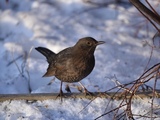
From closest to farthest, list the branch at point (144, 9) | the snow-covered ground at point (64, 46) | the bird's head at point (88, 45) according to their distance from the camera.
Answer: the branch at point (144, 9)
the snow-covered ground at point (64, 46)
the bird's head at point (88, 45)

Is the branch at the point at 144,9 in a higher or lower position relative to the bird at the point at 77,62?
Answer: higher

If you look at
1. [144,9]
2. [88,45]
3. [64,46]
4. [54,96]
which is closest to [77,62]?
[88,45]

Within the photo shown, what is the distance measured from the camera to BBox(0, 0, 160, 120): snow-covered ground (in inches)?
130

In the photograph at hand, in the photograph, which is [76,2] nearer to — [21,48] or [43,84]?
[21,48]

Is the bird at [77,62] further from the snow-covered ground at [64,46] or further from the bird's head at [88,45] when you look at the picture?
the snow-covered ground at [64,46]

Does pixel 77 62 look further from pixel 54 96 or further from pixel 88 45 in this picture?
pixel 54 96

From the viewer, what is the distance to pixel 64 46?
16.2 ft

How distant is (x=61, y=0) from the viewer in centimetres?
612

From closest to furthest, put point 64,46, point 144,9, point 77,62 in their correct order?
point 144,9 → point 77,62 → point 64,46

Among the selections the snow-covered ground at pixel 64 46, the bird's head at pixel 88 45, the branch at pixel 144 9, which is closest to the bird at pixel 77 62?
the bird's head at pixel 88 45

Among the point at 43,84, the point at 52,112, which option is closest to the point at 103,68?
the point at 43,84

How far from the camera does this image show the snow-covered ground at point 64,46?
3309 mm

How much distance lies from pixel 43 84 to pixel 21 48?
83 cm

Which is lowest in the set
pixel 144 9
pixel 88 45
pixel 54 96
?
pixel 54 96
